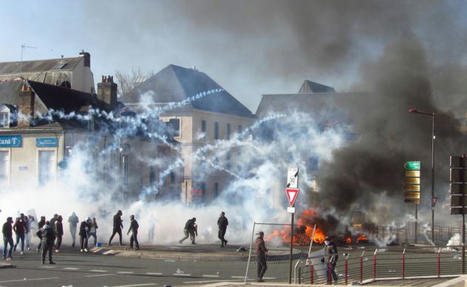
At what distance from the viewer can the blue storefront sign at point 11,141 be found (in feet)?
156

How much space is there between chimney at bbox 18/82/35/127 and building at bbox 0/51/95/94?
49.5 feet

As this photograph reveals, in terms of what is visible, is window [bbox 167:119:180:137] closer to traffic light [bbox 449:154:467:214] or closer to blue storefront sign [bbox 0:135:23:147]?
blue storefront sign [bbox 0:135:23:147]

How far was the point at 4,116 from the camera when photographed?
48.7 m

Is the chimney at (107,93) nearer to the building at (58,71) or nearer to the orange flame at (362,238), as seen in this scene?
the building at (58,71)

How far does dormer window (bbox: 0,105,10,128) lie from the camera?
159ft

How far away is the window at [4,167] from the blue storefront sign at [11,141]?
2.09 feet

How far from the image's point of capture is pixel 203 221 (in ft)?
150

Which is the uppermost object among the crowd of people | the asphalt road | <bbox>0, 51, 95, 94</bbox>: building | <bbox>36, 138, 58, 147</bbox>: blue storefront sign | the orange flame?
<bbox>0, 51, 95, 94</bbox>: building

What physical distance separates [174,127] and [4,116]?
14.7 metres

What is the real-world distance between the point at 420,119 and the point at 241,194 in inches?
785

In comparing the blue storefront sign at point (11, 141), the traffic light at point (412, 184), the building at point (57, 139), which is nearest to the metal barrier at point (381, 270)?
the traffic light at point (412, 184)

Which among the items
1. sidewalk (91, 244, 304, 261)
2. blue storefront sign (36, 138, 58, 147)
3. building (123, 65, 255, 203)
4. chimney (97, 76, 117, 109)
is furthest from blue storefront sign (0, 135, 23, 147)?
sidewalk (91, 244, 304, 261)

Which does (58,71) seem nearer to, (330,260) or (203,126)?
(203,126)

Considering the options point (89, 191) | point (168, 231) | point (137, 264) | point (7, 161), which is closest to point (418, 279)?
point (137, 264)
